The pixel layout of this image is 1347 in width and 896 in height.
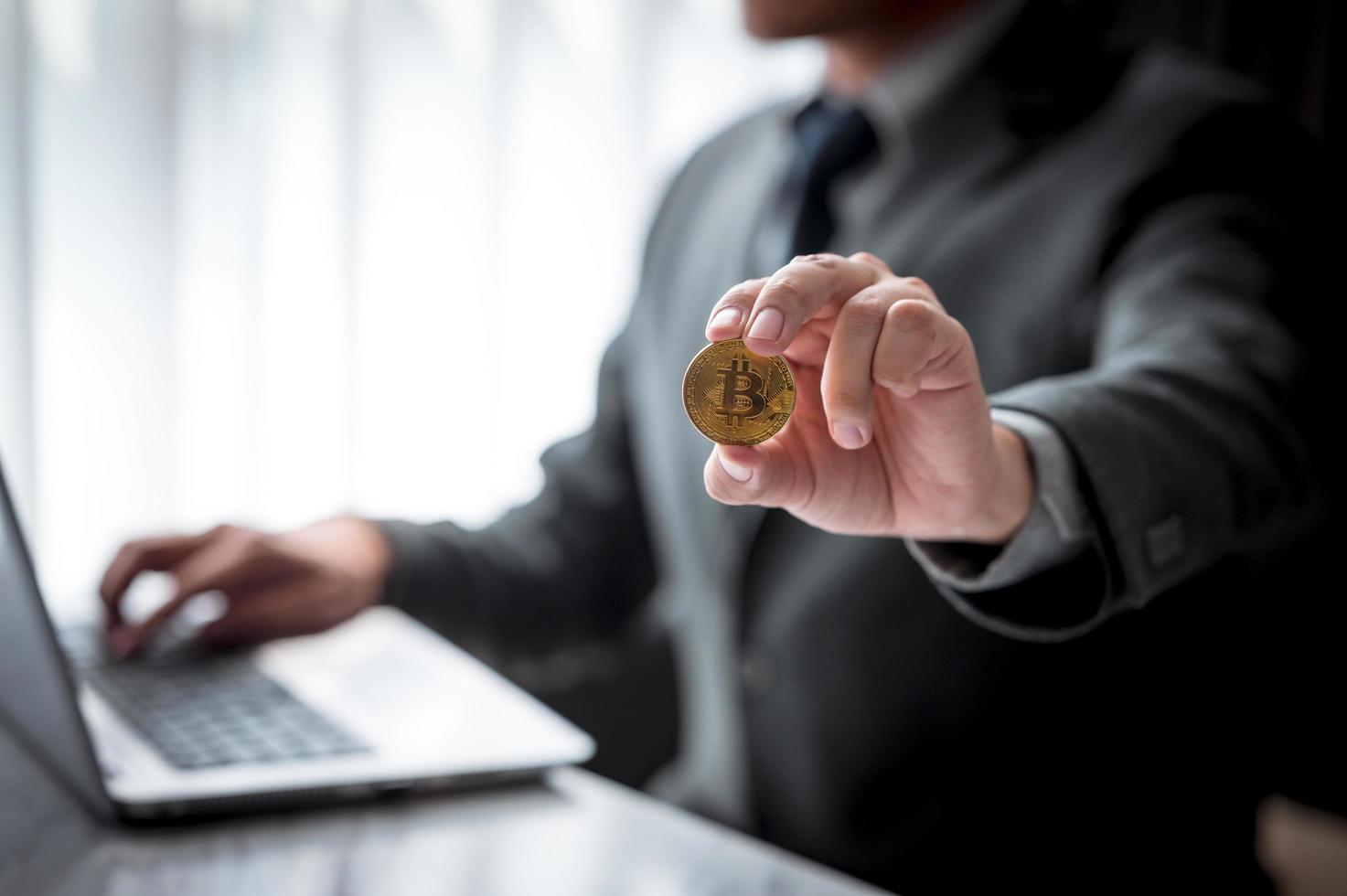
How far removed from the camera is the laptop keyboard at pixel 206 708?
0.64m

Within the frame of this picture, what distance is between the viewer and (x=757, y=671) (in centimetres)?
101

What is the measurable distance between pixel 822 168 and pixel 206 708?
2.20 ft

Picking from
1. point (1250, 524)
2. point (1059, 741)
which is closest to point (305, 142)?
point (1059, 741)

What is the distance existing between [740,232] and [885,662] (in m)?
0.44

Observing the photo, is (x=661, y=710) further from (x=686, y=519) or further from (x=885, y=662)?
(x=885, y=662)

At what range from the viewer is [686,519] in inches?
43.7

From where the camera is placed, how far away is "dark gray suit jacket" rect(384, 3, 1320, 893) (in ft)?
2.36

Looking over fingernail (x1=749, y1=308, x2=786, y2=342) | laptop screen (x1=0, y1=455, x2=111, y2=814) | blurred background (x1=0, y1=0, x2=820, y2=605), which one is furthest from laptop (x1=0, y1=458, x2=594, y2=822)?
blurred background (x1=0, y1=0, x2=820, y2=605)

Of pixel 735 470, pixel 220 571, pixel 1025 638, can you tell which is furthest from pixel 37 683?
pixel 1025 638

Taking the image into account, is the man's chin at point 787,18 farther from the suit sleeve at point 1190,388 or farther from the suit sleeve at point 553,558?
the suit sleeve at point 553,558

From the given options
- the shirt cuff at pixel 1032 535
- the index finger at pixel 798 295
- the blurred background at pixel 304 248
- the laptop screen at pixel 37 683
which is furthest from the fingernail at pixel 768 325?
the blurred background at pixel 304 248

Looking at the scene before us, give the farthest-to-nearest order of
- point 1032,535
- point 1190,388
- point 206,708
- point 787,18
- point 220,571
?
point 787,18 < point 220,571 < point 206,708 < point 1190,388 < point 1032,535

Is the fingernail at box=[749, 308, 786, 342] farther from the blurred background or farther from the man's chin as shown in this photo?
the blurred background

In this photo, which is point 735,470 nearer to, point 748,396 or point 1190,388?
point 748,396
